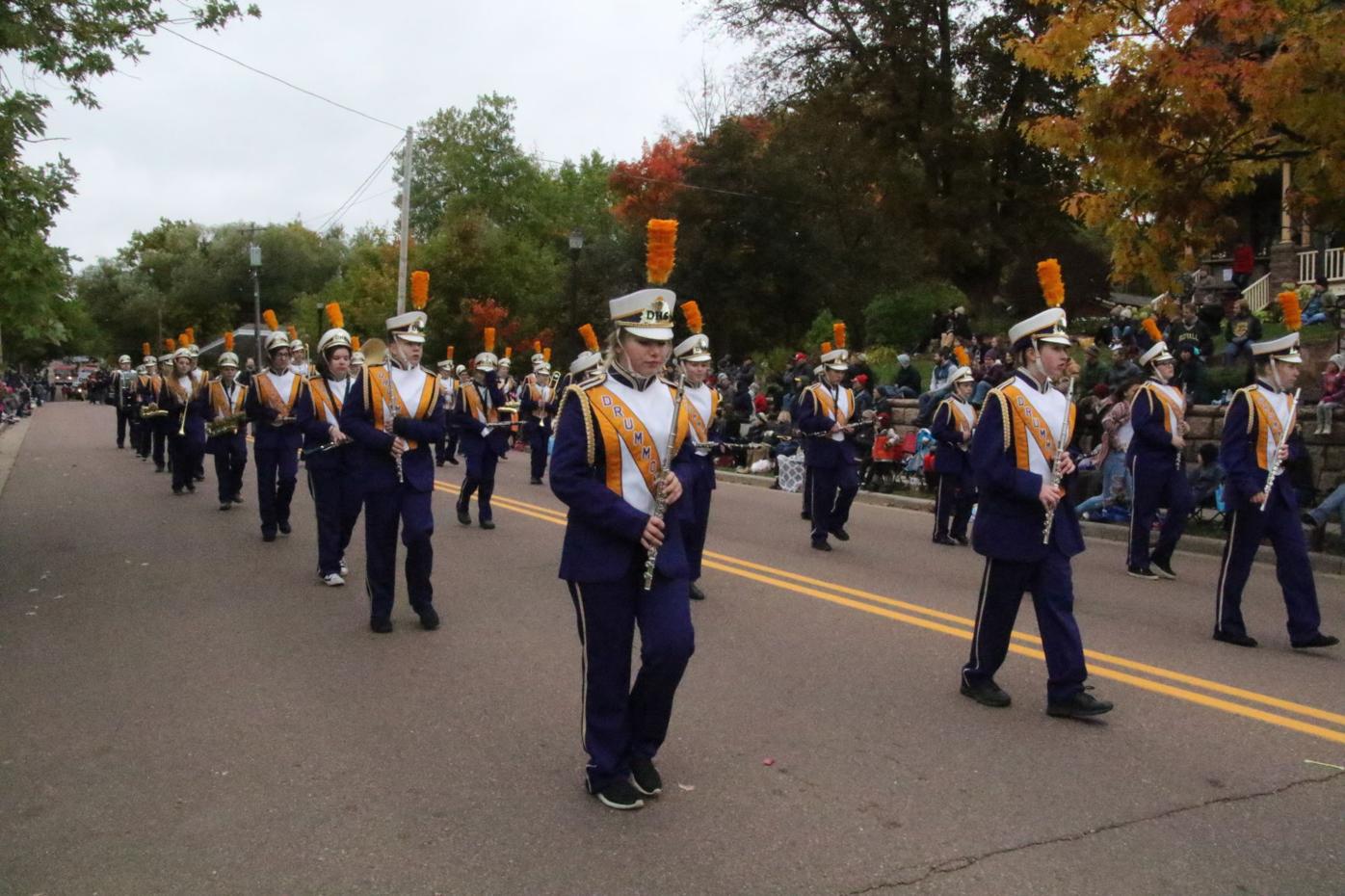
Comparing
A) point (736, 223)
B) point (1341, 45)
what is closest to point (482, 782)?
point (1341, 45)

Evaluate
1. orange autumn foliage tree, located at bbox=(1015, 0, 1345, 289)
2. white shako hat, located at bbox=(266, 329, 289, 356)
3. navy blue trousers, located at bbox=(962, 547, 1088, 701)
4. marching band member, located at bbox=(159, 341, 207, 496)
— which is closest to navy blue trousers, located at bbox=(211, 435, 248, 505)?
marching band member, located at bbox=(159, 341, 207, 496)

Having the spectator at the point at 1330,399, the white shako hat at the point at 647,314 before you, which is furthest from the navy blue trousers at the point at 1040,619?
the spectator at the point at 1330,399

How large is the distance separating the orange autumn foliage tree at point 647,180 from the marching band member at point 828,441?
27.6 metres

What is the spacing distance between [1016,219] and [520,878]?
29.0 m

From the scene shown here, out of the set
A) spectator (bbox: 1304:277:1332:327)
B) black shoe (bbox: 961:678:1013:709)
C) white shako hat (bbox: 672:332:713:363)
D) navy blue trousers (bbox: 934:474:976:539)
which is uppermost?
spectator (bbox: 1304:277:1332:327)

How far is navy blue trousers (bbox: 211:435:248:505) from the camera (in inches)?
581

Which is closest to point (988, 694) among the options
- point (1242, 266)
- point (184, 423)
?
point (184, 423)

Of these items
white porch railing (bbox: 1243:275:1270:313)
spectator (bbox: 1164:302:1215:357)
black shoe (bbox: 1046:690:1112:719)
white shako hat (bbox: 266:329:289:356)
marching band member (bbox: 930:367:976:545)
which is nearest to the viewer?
black shoe (bbox: 1046:690:1112:719)

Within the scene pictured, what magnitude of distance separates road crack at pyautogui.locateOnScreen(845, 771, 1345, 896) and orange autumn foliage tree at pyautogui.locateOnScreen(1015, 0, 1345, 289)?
7.97 metres

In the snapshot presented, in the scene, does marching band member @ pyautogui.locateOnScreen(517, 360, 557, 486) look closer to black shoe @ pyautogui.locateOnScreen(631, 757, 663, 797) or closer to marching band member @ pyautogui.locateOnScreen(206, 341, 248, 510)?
marching band member @ pyautogui.locateOnScreen(206, 341, 248, 510)

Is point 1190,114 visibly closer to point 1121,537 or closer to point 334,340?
point 1121,537

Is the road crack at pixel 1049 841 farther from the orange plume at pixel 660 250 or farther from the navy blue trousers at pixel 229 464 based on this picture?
the navy blue trousers at pixel 229 464

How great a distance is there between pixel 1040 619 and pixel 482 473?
28.0ft

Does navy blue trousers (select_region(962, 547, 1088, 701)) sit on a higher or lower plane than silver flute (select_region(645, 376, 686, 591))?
lower
